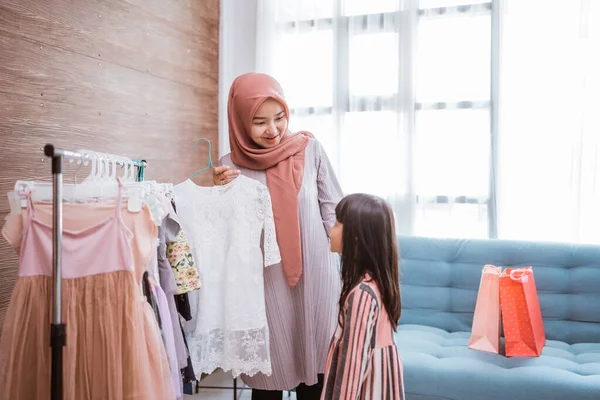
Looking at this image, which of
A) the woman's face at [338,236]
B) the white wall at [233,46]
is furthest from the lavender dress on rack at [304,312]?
the white wall at [233,46]

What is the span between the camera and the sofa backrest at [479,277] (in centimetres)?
251

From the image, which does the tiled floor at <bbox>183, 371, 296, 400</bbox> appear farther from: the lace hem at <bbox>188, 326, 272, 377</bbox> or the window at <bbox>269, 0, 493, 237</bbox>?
the window at <bbox>269, 0, 493, 237</bbox>

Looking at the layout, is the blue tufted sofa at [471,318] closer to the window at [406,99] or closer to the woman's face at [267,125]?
the window at [406,99]

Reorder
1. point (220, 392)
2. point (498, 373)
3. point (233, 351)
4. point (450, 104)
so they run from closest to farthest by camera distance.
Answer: point (233, 351), point (498, 373), point (220, 392), point (450, 104)

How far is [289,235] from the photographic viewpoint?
1925 mm

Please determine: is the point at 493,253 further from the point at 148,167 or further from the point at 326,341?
the point at 148,167

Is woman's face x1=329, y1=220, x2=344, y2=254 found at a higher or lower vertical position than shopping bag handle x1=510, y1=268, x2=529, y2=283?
higher

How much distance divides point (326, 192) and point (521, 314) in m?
0.99

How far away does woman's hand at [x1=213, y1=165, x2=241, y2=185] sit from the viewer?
76.1 inches

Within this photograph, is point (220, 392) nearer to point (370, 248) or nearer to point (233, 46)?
point (370, 248)

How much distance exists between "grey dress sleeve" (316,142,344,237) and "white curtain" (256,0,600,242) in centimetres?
114

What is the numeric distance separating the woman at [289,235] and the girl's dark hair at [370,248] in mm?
413

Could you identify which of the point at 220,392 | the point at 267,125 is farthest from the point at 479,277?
the point at 220,392

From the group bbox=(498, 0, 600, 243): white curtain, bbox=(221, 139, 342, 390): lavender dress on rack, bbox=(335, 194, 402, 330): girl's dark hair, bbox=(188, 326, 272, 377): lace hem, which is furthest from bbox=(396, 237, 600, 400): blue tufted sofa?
bbox=(335, 194, 402, 330): girl's dark hair
